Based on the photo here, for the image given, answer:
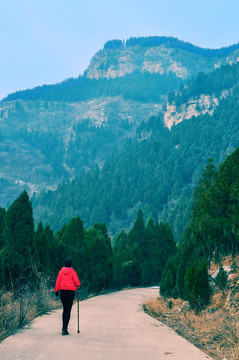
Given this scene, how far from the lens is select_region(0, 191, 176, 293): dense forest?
17.2 metres

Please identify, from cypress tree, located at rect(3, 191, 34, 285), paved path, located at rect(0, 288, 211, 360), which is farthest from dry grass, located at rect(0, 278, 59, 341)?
cypress tree, located at rect(3, 191, 34, 285)

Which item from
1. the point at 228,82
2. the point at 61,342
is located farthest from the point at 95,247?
the point at 228,82

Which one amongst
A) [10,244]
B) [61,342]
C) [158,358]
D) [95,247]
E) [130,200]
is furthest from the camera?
[130,200]

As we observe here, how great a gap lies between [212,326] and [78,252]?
1743cm

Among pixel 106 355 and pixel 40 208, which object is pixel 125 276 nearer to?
pixel 106 355

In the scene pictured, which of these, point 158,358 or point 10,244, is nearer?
point 158,358

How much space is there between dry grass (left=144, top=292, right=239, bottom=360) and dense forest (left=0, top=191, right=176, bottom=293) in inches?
201

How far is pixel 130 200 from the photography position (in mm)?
141000

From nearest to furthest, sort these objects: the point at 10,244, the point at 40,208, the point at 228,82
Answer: the point at 10,244 → the point at 40,208 → the point at 228,82

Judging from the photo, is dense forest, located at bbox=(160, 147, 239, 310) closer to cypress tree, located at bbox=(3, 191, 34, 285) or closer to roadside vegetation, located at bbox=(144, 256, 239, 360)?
roadside vegetation, located at bbox=(144, 256, 239, 360)

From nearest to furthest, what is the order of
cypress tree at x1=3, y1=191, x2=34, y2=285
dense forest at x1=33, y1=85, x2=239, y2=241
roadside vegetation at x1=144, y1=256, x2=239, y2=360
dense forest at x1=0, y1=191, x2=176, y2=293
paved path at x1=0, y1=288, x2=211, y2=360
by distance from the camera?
paved path at x1=0, y1=288, x2=211, y2=360 → roadside vegetation at x1=144, y1=256, x2=239, y2=360 → cypress tree at x1=3, y1=191, x2=34, y2=285 → dense forest at x1=0, y1=191, x2=176, y2=293 → dense forest at x1=33, y1=85, x2=239, y2=241

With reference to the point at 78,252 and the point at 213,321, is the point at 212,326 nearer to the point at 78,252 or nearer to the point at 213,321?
the point at 213,321

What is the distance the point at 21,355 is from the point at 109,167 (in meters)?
163

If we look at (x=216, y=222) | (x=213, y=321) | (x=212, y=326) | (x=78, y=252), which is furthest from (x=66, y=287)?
(x=78, y=252)
